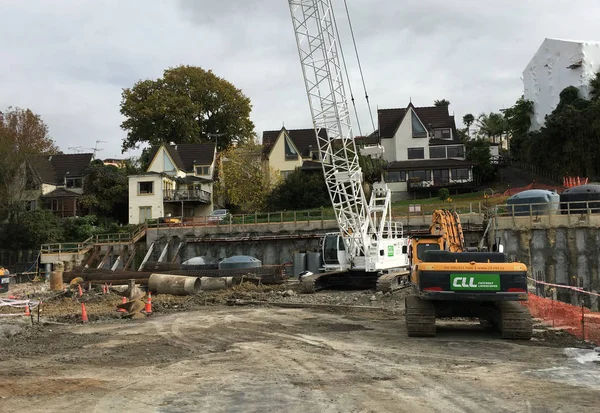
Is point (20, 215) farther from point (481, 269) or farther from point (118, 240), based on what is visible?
point (481, 269)

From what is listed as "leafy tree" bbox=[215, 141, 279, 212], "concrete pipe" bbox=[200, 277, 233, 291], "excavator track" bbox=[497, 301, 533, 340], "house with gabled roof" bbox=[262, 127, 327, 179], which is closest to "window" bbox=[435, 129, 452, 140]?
"house with gabled roof" bbox=[262, 127, 327, 179]

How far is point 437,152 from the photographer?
2361 inches

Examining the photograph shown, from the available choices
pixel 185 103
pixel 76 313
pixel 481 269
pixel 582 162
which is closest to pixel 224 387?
pixel 481 269

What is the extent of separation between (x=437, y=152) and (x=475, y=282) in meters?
50.6

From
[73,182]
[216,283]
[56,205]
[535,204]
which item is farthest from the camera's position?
[73,182]

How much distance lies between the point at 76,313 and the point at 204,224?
83.0ft

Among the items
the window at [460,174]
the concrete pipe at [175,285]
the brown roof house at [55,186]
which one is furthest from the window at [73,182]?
the concrete pipe at [175,285]

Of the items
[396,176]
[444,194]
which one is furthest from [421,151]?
[444,194]

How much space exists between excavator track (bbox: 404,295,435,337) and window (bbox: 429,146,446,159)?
163ft

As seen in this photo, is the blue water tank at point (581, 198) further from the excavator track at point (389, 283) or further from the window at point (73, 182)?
the window at point (73, 182)

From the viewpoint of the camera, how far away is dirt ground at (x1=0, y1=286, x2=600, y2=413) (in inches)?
276

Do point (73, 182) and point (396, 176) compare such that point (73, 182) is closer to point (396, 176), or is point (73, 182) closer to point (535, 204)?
point (396, 176)

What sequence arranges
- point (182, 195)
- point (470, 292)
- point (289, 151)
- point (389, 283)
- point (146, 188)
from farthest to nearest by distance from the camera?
point (289, 151)
point (182, 195)
point (146, 188)
point (389, 283)
point (470, 292)

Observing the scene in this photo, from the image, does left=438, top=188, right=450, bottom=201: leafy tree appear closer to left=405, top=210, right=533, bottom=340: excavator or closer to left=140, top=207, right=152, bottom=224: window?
left=140, top=207, right=152, bottom=224: window
